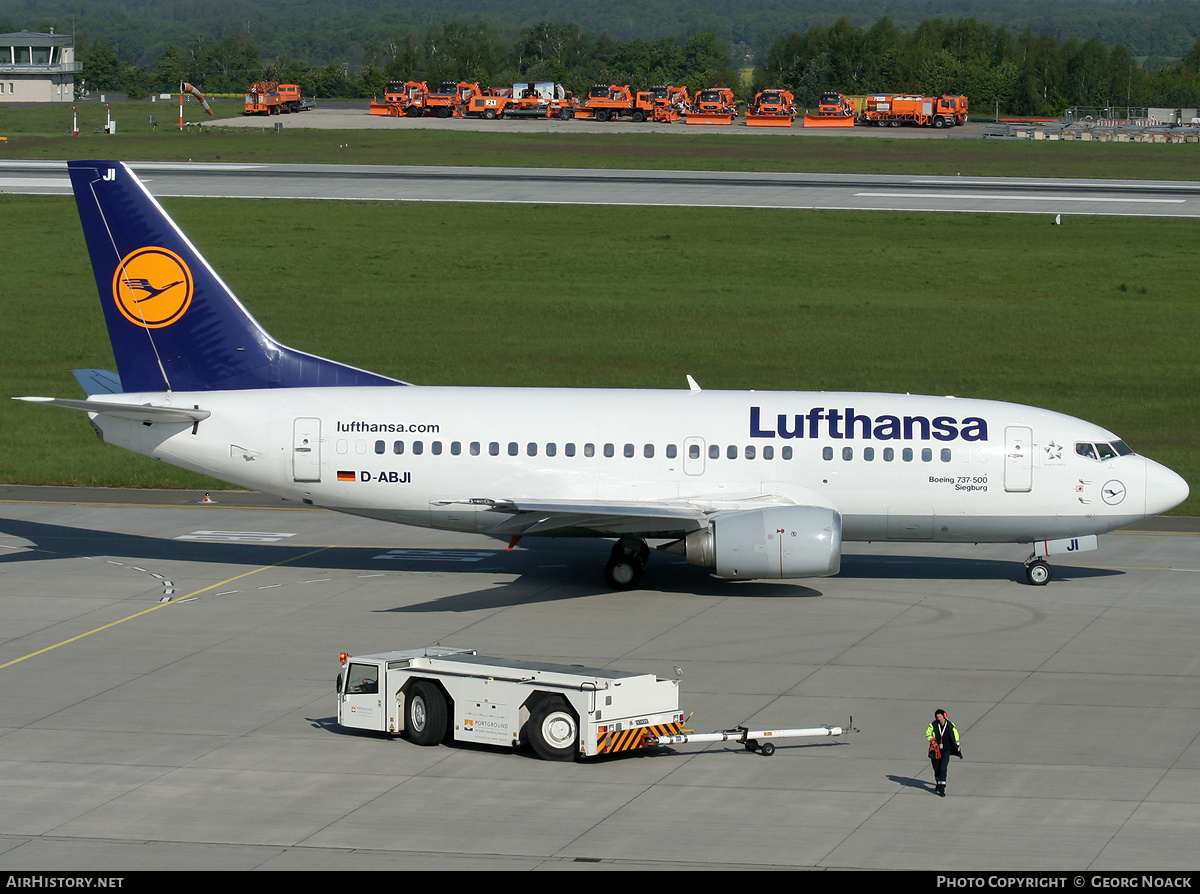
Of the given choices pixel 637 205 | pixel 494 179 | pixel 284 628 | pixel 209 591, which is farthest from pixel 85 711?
pixel 494 179

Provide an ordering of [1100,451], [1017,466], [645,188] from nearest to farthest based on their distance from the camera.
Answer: [1017,466] < [1100,451] < [645,188]

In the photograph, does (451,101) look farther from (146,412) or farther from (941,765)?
(941,765)

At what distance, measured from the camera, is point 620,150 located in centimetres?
13350

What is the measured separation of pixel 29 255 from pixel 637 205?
35.7m

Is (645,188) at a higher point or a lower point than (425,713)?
higher

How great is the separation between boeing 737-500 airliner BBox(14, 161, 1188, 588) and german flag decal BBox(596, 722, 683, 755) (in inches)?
434

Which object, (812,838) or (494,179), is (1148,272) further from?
(812,838)

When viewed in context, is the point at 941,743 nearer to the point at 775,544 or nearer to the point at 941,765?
the point at 941,765

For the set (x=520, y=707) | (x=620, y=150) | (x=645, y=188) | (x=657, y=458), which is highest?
(x=620, y=150)

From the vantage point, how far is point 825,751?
25.2 metres

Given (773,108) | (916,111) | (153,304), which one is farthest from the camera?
(773,108)

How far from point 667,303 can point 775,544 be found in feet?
133

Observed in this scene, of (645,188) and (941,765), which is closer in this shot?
(941,765)

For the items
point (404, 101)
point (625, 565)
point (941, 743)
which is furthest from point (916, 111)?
point (941, 743)
